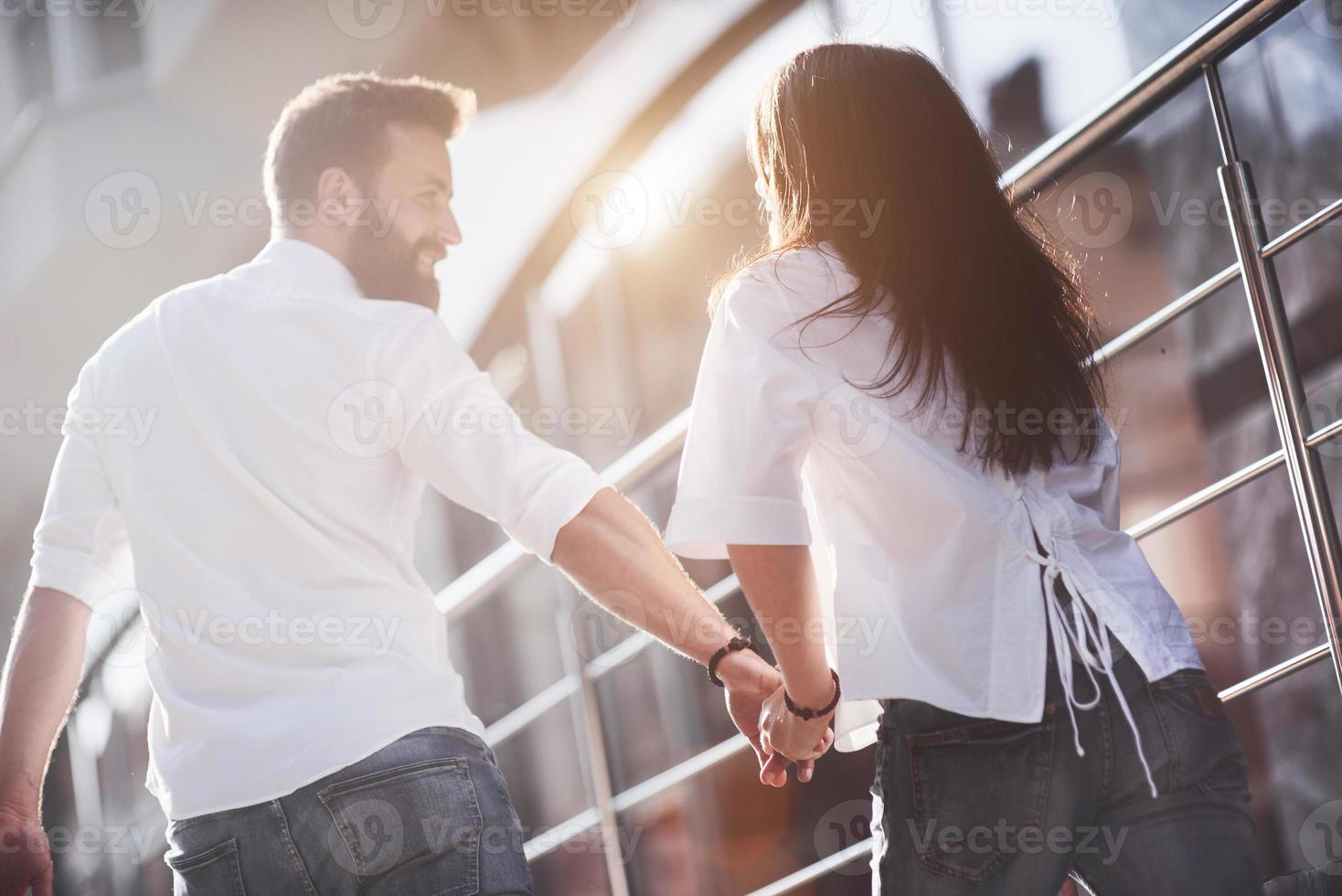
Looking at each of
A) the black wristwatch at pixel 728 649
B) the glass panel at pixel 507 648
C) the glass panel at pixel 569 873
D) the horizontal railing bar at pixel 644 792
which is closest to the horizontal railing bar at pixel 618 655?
the horizontal railing bar at pixel 644 792

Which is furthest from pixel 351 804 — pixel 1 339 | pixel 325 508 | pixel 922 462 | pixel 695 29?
pixel 1 339

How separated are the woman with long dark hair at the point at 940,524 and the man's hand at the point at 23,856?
638 millimetres

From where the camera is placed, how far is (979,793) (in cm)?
83

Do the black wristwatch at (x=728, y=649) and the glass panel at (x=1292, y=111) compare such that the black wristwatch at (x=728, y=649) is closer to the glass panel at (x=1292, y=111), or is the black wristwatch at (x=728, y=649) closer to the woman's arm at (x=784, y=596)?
the woman's arm at (x=784, y=596)

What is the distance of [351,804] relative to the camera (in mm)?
932

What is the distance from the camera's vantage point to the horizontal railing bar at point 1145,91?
1.08m

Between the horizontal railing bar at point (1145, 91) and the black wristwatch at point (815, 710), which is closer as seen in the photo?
the black wristwatch at point (815, 710)

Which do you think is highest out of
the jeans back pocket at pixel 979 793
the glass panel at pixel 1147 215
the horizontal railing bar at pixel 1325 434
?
the glass panel at pixel 1147 215

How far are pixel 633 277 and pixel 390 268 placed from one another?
11.4 feet

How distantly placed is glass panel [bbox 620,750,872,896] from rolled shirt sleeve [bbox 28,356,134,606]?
1.61 metres

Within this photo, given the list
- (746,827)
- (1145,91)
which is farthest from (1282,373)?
(746,827)

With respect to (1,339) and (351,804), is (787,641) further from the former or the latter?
(1,339)

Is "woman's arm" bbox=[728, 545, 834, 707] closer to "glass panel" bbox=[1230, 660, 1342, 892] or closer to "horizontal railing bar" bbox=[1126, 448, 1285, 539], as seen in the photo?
"horizontal railing bar" bbox=[1126, 448, 1285, 539]

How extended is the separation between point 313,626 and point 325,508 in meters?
0.11
